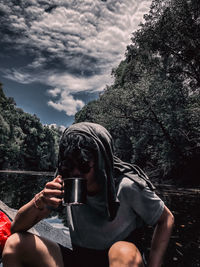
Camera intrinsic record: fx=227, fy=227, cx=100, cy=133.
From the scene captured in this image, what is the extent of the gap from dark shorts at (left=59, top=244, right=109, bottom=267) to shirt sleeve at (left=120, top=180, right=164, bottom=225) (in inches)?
16.9

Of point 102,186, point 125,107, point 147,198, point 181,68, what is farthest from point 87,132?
point 125,107

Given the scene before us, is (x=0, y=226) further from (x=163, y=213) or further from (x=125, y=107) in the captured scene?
(x=125, y=107)

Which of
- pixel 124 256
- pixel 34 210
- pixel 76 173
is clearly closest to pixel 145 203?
pixel 124 256

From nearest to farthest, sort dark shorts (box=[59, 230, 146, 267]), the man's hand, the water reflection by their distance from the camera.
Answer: the man's hand < dark shorts (box=[59, 230, 146, 267]) < the water reflection

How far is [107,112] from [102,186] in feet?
78.6

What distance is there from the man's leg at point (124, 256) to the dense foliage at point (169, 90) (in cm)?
1595

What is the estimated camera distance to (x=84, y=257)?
1.76 meters

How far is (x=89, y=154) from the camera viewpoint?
5.18ft

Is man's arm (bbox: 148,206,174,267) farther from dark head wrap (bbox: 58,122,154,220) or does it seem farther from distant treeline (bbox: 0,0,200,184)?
distant treeline (bbox: 0,0,200,184)

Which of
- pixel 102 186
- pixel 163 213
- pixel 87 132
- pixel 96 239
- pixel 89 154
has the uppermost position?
pixel 87 132

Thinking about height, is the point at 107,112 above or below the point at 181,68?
below

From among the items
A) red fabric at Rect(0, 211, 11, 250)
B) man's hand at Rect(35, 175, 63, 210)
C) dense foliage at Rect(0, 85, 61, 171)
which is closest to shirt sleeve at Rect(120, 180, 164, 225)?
man's hand at Rect(35, 175, 63, 210)

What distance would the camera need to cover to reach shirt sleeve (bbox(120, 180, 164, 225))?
1580mm

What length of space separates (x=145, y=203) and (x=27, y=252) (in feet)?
2.99
